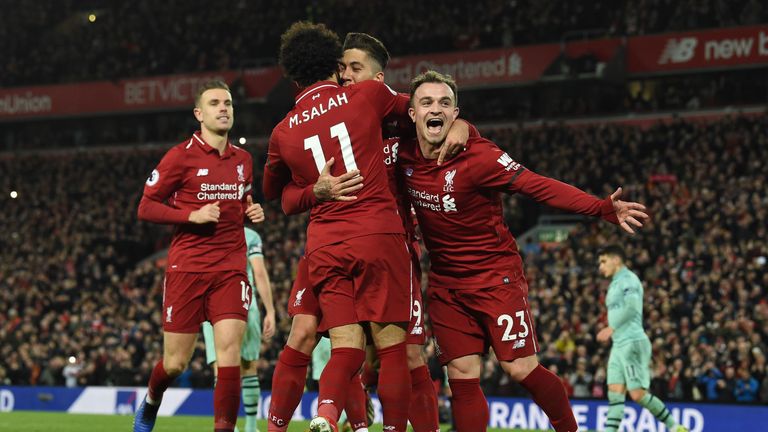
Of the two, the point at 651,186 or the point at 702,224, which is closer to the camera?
the point at 702,224

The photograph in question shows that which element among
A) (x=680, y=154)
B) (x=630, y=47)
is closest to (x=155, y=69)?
(x=630, y=47)

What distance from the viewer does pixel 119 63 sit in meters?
39.9

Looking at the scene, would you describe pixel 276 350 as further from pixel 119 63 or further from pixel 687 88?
pixel 119 63

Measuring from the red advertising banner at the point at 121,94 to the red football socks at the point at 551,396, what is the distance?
29206 mm

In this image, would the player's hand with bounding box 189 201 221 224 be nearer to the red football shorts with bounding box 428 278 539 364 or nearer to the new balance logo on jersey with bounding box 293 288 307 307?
the new balance logo on jersey with bounding box 293 288 307 307

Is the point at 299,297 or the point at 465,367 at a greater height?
the point at 299,297

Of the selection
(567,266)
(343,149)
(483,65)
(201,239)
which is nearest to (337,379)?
(343,149)

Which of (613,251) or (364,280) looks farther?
(613,251)

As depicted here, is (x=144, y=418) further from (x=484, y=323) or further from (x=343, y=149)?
(x=343, y=149)

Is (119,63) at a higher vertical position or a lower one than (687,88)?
higher

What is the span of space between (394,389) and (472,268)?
1.34m

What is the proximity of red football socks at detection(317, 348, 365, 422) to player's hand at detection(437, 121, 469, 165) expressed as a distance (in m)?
1.45

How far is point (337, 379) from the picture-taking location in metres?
6.62

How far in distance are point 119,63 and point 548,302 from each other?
23.4 metres
